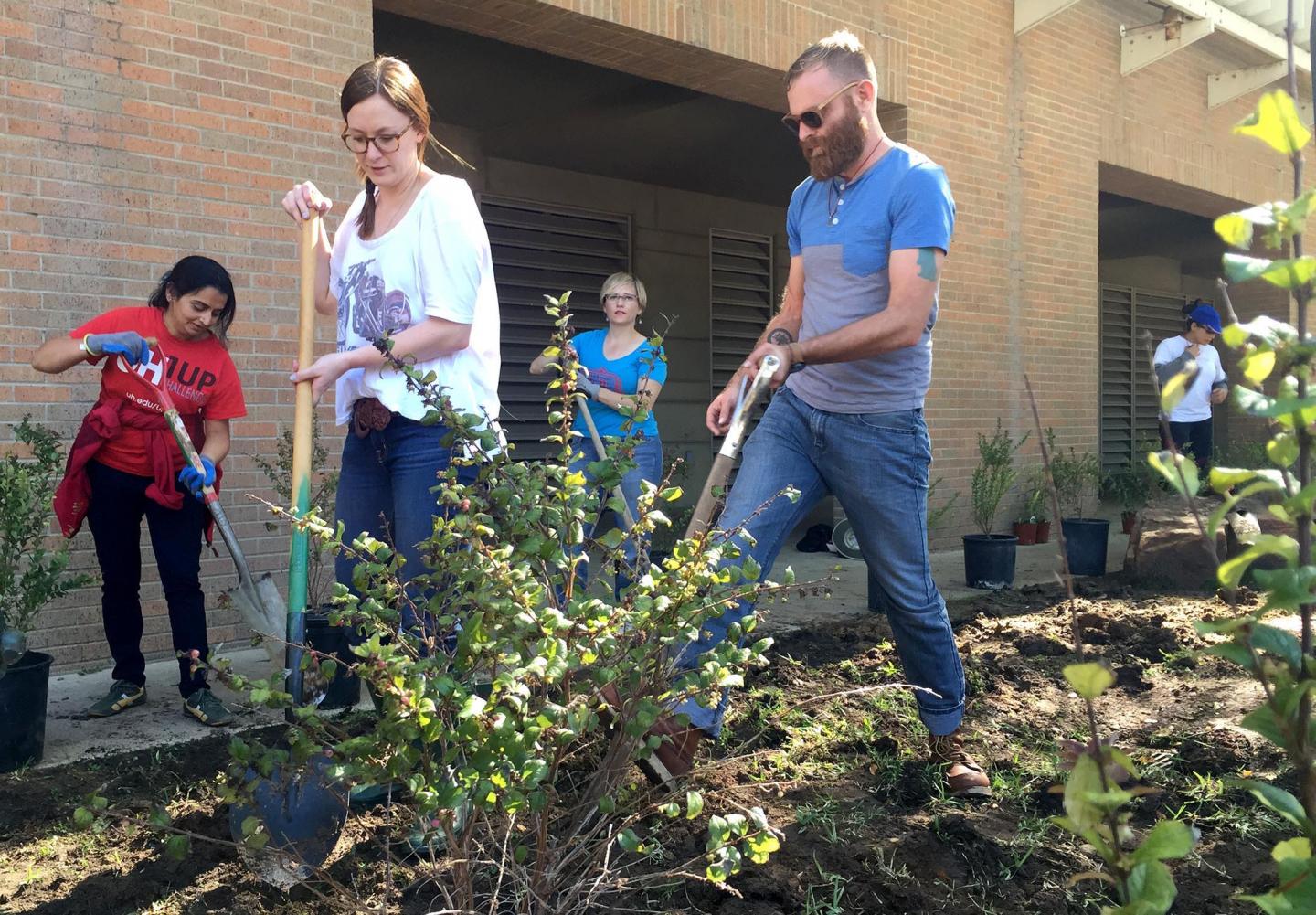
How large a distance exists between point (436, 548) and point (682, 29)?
5538 millimetres

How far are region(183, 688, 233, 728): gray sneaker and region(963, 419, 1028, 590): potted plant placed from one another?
4930 millimetres

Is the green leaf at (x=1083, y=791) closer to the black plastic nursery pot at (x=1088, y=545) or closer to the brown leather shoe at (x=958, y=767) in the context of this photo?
the brown leather shoe at (x=958, y=767)

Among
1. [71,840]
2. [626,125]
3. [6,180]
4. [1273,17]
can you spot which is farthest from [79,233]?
[1273,17]

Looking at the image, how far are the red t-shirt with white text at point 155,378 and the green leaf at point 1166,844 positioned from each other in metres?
3.67

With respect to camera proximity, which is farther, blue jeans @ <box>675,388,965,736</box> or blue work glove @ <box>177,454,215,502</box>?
blue work glove @ <box>177,454,215,502</box>

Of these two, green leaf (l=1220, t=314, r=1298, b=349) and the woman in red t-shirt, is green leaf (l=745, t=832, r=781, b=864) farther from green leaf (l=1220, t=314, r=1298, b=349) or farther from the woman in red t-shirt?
the woman in red t-shirt

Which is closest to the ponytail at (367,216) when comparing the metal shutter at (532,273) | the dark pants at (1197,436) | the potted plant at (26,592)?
the potted plant at (26,592)

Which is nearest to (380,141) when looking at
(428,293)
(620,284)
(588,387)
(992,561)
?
(428,293)

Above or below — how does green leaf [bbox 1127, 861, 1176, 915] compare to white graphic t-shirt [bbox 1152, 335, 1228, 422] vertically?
below

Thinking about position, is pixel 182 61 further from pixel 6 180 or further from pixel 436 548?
pixel 436 548

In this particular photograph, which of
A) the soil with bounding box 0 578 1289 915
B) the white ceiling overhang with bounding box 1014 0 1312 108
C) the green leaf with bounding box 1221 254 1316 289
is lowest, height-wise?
the soil with bounding box 0 578 1289 915

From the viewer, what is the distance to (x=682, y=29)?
680cm

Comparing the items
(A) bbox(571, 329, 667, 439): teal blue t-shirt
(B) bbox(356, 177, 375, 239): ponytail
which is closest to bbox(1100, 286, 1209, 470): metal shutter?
(A) bbox(571, 329, 667, 439): teal blue t-shirt

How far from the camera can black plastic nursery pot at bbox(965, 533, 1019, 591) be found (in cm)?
727
